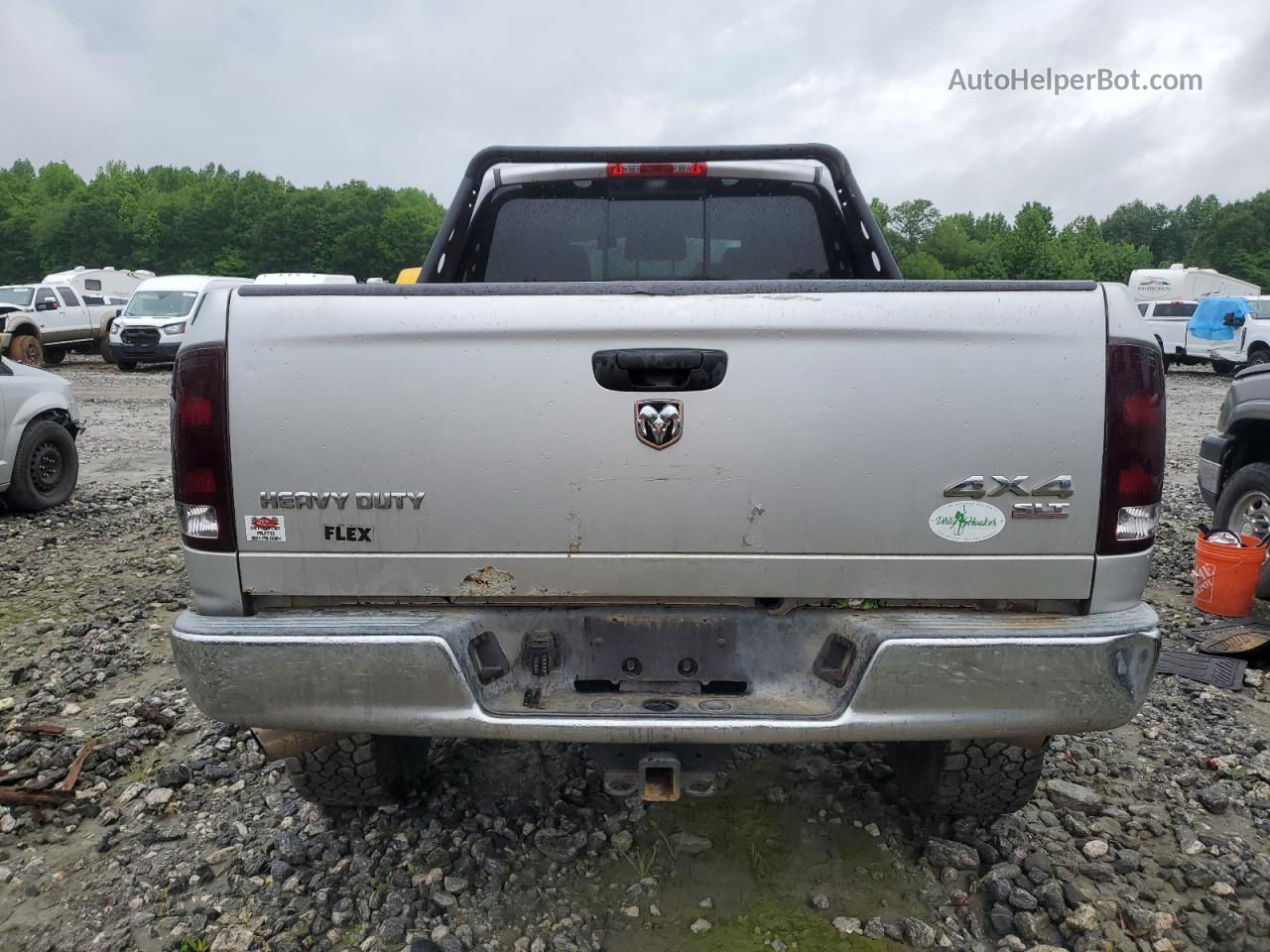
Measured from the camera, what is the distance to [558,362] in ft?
6.81

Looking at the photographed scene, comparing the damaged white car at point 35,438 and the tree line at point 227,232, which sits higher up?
the tree line at point 227,232

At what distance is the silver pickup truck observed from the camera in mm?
2043

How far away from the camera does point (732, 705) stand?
2.16m

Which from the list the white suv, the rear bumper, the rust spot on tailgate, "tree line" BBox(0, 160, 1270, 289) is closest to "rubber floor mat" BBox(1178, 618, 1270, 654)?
the rear bumper

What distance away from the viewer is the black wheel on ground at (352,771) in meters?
2.62

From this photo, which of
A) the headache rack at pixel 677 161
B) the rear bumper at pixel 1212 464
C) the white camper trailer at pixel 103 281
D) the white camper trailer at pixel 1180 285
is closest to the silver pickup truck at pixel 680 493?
the headache rack at pixel 677 161

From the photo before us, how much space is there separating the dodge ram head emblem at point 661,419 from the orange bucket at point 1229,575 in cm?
414

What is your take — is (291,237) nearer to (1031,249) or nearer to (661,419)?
(1031,249)

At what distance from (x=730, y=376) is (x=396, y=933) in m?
1.70

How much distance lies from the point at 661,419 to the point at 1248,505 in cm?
486

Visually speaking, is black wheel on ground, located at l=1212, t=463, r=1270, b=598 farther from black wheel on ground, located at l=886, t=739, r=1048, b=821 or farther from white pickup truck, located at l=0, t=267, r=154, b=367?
white pickup truck, located at l=0, t=267, r=154, b=367

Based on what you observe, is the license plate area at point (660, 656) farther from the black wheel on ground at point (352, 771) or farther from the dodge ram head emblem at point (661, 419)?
the black wheel on ground at point (352, 771)

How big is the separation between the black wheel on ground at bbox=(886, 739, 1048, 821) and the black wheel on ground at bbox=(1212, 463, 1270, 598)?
351cm

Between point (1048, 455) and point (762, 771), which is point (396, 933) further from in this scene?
point (1048, 455)
